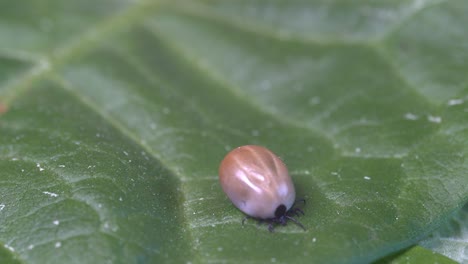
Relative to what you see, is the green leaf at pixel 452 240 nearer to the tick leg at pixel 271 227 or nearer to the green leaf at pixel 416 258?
the green leaf at pixel 416 258

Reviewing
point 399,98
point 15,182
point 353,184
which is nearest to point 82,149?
point 15,182

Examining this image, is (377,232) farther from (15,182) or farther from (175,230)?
(15,182)

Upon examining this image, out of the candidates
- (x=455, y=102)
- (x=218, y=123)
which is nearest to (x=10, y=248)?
(x=218, y=123)

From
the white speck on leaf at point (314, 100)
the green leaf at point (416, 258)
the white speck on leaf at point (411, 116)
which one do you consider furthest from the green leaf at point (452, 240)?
the white speck on leaf at point (314, 100)

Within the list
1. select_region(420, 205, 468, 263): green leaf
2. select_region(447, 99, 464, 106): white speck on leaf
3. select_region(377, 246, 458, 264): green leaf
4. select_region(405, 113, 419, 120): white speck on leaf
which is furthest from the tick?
select_region(447, 99, 464, 106): white speck on leaf

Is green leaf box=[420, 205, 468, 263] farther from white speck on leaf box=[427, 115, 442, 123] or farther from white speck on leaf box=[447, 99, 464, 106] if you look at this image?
white speck on leaf box=[447, 99, 464, 106]

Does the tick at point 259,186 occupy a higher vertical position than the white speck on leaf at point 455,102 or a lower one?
lower
